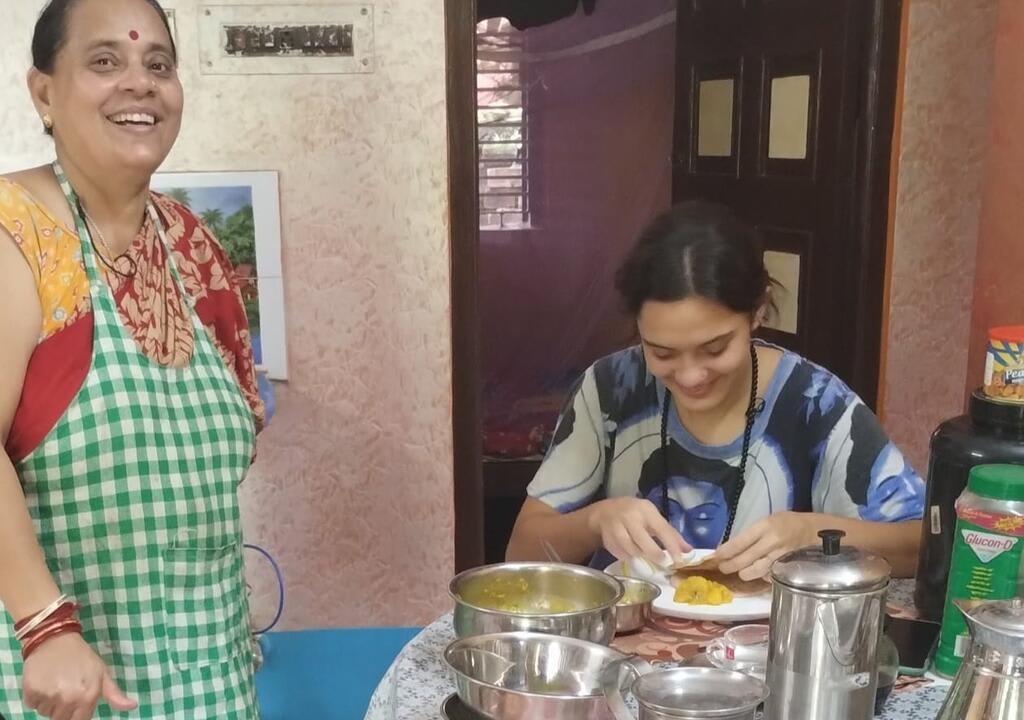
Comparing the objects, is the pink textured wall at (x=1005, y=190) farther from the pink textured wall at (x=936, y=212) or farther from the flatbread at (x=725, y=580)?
the flatbread at (x=725, y=580)

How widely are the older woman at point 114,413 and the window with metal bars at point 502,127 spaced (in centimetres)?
299

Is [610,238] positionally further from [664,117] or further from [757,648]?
[757,648]

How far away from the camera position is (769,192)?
125 inches

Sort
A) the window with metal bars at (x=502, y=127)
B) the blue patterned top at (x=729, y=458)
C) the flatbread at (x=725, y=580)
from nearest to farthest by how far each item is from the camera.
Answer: the flatbread at (x=725, y=580) < the blue patterned top at (x=729, y=458) < the window with metal bars at (x=502, y=127)

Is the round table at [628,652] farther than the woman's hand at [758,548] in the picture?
No

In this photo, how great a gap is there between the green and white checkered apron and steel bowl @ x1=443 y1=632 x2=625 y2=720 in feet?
1.43

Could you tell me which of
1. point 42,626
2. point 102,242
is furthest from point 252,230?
point 42,626

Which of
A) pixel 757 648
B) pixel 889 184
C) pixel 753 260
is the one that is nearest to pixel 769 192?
pixel 889 184

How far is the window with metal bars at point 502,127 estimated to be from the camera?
4.38 meters

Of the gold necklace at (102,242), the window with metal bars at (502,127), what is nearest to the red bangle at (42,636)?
the gold necklace at (102,242)

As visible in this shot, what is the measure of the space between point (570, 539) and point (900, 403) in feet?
5.36

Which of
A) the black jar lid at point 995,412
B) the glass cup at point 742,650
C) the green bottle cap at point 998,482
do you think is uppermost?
the black jar lid at point 995,412

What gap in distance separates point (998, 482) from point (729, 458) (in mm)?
544

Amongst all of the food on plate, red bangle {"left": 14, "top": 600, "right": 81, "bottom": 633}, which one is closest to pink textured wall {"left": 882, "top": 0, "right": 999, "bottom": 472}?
the food on plate
